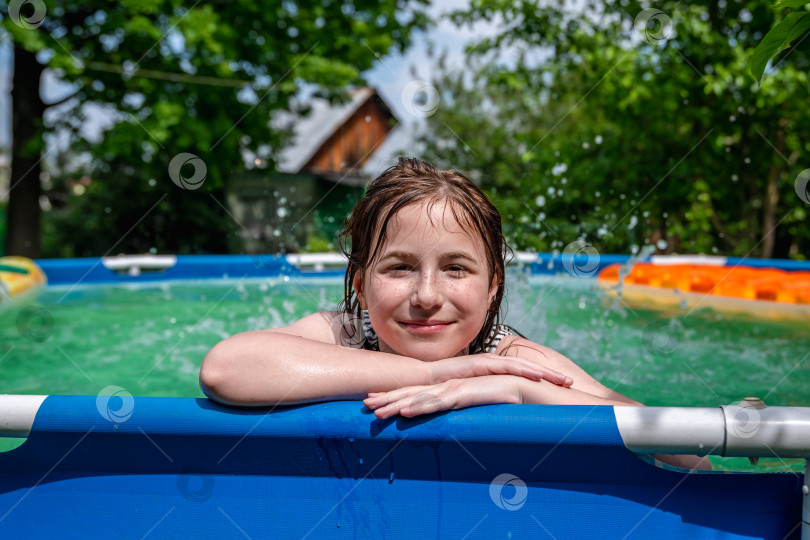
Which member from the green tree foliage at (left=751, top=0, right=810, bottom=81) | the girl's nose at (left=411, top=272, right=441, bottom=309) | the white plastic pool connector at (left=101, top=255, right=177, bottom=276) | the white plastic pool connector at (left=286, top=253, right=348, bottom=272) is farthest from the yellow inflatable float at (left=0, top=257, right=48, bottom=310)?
the green tree foliage at (left=751, top=0, right=810, bottom=81)

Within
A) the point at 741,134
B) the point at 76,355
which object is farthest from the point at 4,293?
the point at 741,134

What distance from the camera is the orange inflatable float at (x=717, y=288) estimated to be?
516cm

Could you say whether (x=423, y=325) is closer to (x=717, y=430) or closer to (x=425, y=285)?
(x=425, y=285)

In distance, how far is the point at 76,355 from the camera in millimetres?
4203

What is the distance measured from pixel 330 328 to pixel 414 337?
0.38m

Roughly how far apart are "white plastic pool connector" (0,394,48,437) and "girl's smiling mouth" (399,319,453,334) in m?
0.80

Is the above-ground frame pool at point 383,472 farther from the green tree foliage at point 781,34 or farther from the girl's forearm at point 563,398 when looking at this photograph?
the green tree foliage at point 781,34

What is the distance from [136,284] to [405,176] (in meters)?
5.09

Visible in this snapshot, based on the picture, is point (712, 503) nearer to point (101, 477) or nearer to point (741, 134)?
point (101, 477)

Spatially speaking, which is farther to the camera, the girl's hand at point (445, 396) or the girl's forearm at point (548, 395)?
the girl's forearm at point (548, 395)

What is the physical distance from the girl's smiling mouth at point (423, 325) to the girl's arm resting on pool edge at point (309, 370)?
0.52ft

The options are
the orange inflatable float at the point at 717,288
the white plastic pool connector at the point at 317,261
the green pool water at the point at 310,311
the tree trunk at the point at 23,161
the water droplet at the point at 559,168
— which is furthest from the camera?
the tree trunk at the point at 23,161

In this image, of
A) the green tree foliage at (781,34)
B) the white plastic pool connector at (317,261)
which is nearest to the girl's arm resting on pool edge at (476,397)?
the green tree foliage at (781,34)

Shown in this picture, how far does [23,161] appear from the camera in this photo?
38.7ft
